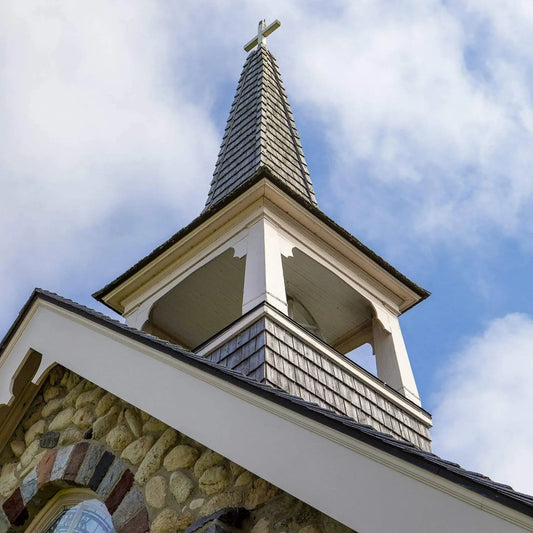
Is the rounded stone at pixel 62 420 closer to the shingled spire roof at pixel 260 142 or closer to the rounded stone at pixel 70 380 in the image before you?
the rounded stone at pixel 70 380

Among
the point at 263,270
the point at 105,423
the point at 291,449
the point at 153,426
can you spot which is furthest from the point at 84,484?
the point at 263,270

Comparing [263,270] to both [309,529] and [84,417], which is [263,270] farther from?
[309,529]

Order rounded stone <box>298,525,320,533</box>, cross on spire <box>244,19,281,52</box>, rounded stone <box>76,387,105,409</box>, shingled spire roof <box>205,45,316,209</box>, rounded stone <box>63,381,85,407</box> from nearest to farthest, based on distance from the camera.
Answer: rounded stone <box>298,525,320,533</box>
rounded stone <box>76,387,105,409</box>
rounded stone <box>63,381,85,407</box>
shingled spire roof <box>205,45,316,209</box>
cross on spire <box>244,19,281,52</box>

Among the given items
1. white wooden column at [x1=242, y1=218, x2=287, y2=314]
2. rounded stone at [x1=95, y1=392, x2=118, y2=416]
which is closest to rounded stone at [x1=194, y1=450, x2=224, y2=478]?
rounded stone at [x1=95, y1=392, x2=118, y2=416]

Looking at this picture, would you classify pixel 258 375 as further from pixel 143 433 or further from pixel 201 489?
pixel 201 489

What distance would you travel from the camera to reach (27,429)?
17.1 ft

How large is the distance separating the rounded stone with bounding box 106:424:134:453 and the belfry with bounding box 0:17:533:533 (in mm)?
15

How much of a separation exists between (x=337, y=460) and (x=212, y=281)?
6.82m

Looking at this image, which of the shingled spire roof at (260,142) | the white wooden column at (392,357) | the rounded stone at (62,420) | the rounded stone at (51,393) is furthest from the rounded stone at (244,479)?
the shingled spire roof at (260,142)

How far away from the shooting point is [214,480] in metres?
3.57

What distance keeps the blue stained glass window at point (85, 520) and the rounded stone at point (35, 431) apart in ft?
2.27

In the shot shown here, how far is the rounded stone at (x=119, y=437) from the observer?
421 centimetres

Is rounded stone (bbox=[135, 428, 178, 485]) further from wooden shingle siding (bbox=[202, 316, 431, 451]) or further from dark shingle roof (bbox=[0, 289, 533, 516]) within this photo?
wooden shingle siding (bbox=[202, 316, 431, 451])

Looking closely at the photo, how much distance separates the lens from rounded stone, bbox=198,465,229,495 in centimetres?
354
